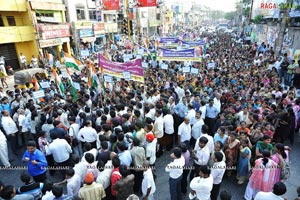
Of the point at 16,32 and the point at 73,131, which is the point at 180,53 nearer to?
the point at 73,131

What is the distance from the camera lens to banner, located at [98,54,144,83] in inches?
303

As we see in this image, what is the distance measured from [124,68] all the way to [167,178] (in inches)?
158

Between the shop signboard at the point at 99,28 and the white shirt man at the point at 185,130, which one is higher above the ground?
the shop signboard at the point at 99,28

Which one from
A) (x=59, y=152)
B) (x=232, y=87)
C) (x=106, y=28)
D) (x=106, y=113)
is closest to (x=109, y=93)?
(x=106, y=113)

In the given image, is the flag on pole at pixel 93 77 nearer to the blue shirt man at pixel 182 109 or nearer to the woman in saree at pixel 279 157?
the blue shirt man at pixel 182 109

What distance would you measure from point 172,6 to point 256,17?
54196 millimetres

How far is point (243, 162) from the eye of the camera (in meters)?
5.20

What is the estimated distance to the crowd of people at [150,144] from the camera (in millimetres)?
3965

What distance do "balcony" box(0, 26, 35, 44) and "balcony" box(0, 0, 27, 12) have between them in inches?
56.1

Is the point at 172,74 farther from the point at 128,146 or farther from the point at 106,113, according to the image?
the point at 128,146

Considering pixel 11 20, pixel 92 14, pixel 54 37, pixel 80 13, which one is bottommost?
pixel 54 37

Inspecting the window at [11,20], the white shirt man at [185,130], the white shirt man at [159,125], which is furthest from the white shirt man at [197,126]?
the window at [11,20]

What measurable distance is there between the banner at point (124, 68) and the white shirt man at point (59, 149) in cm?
348

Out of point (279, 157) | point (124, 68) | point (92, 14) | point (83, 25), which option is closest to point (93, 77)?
point (124, 68)
